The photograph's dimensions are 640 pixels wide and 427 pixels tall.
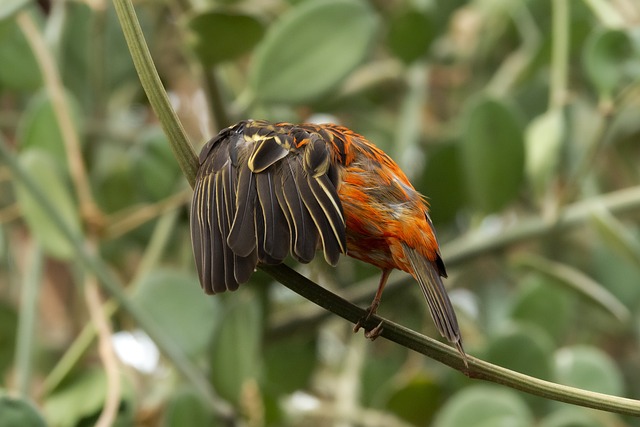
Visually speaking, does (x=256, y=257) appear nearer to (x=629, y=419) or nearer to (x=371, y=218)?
(x=371, y=218)

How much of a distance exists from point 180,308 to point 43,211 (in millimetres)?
220

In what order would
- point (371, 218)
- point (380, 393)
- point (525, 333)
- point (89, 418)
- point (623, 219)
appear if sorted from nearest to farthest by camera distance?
point (371, 218)
point (89, 418)
point (525, 333)
point (380, 393)
point (623, 219)

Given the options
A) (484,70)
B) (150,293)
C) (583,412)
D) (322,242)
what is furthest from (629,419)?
(322,242)

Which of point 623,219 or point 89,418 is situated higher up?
point 89,418

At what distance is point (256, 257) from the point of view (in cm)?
73

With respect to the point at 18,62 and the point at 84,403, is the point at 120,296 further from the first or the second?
the point at 18,62

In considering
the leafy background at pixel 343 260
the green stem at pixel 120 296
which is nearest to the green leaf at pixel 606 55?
the leafy background at pixel 343 260

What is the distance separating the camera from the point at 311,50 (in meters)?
1.33

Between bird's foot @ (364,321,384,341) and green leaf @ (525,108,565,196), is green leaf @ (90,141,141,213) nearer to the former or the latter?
green leaf @ (525,108,565,196)

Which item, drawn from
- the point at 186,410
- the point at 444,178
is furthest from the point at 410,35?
the point at 186,410

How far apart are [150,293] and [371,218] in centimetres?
53

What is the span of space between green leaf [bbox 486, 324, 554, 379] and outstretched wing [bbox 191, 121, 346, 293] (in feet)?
1.70

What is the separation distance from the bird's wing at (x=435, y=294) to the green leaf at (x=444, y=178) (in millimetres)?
615

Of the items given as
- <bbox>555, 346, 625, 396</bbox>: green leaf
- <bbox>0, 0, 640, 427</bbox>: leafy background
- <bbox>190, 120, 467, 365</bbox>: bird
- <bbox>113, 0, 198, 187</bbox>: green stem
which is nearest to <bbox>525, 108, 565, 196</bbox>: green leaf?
<bbox>0, 0, 640, 427</bbox>: leafy background
